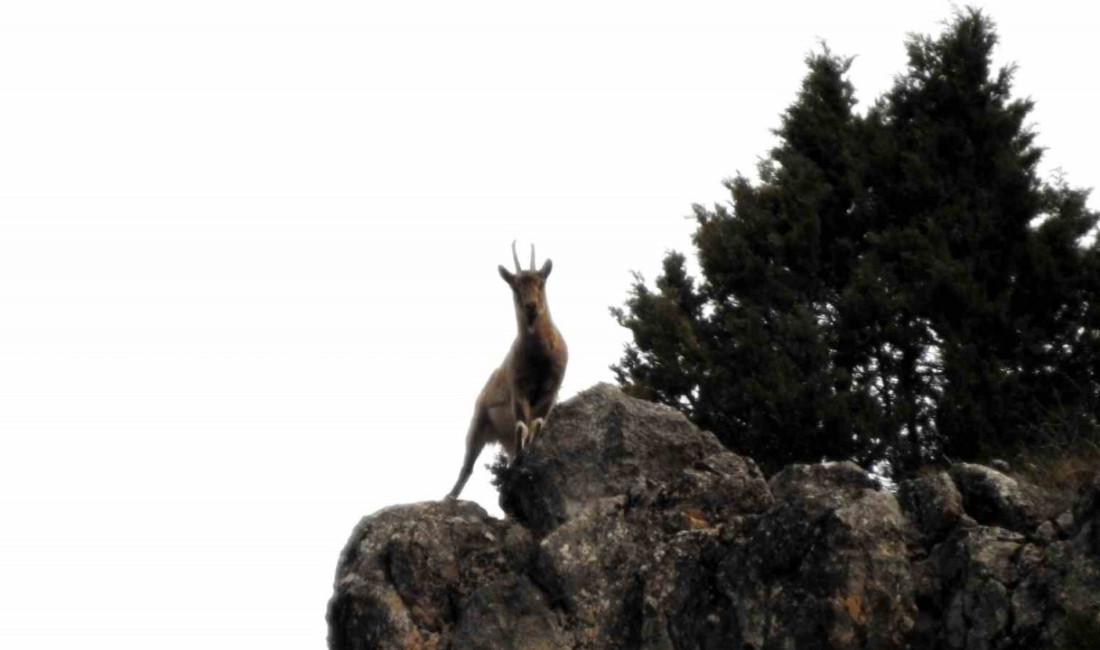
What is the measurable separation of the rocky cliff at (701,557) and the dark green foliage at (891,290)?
6476 millimetres

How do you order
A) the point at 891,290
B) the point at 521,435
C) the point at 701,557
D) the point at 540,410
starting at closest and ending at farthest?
the point at 701,557
the point at 521,435
the point at 540,410
the point at 891,290

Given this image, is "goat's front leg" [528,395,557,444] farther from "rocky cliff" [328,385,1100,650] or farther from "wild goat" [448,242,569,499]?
"rocky cliff" [328,385,1100,650]

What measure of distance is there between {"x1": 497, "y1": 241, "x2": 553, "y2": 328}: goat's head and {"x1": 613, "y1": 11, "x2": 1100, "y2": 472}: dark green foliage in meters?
4.61

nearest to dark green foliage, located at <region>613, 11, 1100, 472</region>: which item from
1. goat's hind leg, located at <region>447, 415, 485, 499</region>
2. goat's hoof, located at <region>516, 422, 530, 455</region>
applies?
goat's hind leg, located at <region>447, 415, 485, 499</region>

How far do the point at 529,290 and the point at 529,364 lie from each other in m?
0.78

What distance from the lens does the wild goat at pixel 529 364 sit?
2145 centimetres

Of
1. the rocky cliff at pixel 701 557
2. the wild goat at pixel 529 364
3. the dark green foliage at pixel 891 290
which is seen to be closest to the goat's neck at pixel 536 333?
the wild goat at pixel 529 364

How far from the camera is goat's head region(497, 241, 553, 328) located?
21.7 metres

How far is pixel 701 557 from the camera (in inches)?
682

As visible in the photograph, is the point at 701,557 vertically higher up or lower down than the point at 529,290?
lower down

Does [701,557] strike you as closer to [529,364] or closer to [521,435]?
[521,435]

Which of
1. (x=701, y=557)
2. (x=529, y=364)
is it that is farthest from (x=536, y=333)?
(x=701, y=557)

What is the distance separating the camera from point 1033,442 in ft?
79.6

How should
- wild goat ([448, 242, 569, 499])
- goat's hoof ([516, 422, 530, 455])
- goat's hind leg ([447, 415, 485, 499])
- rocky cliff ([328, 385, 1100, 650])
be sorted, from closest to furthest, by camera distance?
1. rocky cliff ([328, 385, 1100, 650])
2. goat's hoof ([516, 422, 530, 455])
3. wild goat ([448, 242, 569, 499])
4. goat's hind leg ([447, 415, 485, 499])
